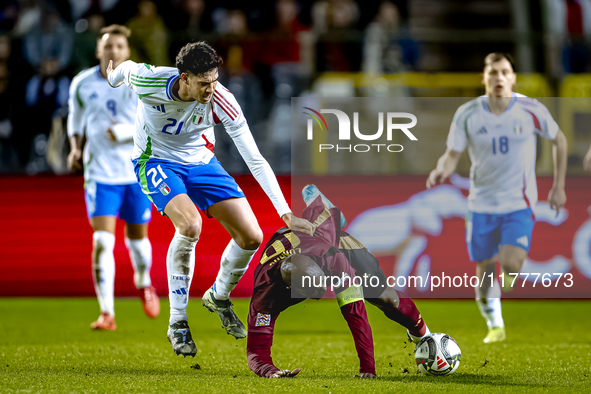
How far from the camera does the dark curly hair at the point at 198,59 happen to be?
4422 millimetres

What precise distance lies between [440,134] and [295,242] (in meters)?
3.49

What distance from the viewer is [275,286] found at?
4457mm

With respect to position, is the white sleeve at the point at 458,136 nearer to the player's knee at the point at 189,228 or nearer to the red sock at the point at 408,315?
the red sock at the point at 408,315

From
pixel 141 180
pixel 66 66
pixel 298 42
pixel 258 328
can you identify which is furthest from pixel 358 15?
pixel 258 328

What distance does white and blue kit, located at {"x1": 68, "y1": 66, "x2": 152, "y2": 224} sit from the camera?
21.6 ft

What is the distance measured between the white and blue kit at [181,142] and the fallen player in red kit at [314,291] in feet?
0.87

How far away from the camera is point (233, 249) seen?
514 cm

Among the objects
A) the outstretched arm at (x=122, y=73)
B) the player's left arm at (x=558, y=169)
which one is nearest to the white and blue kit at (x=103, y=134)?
the outstretched arm at (x=122, y=73)

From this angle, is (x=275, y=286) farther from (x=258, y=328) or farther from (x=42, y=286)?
(x=42, y=286)

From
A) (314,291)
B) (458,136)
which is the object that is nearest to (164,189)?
(314,291)

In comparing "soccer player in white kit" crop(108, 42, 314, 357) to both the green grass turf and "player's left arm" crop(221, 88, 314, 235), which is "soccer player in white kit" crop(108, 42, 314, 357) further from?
the green grass turf

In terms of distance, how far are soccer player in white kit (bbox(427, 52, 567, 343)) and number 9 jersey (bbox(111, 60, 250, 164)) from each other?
1905 millimetres

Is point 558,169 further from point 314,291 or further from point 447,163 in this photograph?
point 314,291

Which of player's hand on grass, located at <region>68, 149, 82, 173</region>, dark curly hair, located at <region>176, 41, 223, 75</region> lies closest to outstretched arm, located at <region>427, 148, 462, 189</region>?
dark curly hair, located at <region>176, 41, 223, 75</region>
